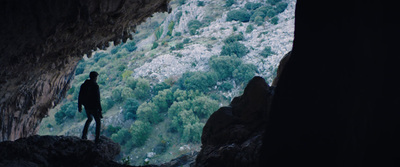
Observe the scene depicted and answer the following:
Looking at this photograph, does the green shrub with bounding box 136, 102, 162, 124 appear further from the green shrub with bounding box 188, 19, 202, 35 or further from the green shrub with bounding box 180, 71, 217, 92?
the green shrub with bounding box 188, 19, 202, 35

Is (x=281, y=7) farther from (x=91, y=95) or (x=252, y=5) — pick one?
(x=91, y=95)

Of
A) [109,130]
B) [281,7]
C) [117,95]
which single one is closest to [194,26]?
[281,7]

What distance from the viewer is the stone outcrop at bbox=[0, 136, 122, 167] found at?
538cm

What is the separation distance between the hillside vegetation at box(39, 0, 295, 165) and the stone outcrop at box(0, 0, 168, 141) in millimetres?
30382

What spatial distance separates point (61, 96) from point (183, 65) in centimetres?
5273

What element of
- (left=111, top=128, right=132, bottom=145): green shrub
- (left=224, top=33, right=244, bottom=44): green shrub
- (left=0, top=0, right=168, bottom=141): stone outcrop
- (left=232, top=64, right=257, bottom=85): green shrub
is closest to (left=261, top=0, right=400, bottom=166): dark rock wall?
(left=0, top=0, right=168, bottom=141): stone outcrop

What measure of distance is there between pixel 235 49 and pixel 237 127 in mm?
57276

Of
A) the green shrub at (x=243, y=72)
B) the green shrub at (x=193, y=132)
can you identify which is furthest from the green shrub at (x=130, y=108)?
the green shrub at (x=243, y=72)

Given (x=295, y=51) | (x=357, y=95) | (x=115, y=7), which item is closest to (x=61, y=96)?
(x=115, y=7)

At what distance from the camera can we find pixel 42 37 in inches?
202

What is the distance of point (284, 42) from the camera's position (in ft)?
203

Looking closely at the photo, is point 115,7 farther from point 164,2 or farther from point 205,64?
point 205,64

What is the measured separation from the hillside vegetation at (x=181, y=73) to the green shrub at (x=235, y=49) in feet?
0.66

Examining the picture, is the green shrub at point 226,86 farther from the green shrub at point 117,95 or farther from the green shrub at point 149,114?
the green shrub at point 117,95
